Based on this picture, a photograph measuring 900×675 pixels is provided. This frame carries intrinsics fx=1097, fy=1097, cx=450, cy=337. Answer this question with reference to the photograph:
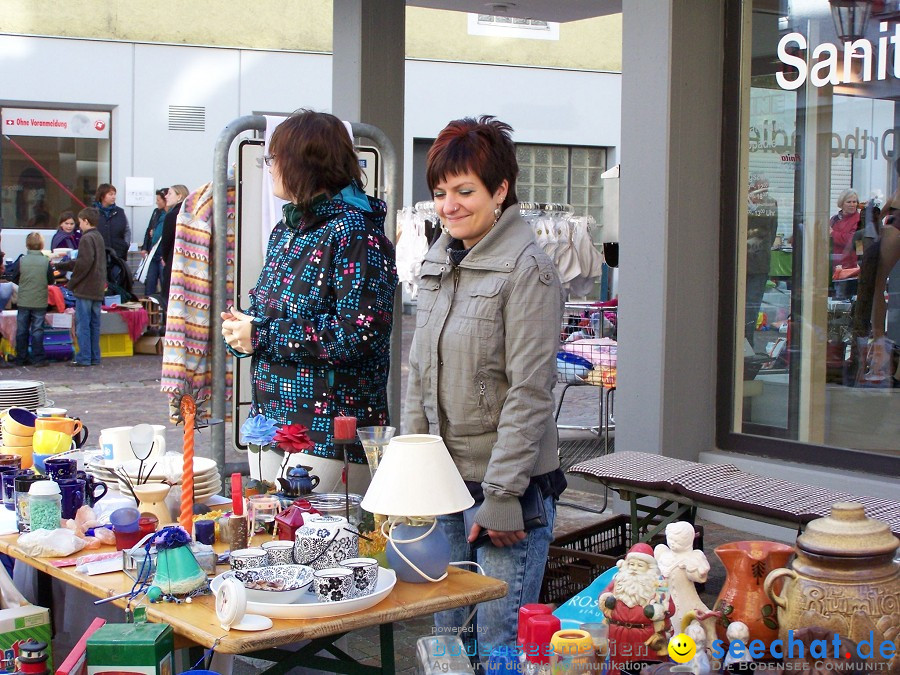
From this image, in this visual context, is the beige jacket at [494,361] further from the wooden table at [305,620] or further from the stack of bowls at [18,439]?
the stack of bowls at [18,439]

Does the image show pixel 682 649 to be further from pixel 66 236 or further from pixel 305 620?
pixel 66 236

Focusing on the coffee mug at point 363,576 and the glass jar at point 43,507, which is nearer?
the coffee mug at point 363,576

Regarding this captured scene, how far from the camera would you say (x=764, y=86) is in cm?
602

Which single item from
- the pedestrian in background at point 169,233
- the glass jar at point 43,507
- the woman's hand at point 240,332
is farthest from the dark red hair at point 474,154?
the pedestrian in background at point 169,233

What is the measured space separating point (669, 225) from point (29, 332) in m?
9.44

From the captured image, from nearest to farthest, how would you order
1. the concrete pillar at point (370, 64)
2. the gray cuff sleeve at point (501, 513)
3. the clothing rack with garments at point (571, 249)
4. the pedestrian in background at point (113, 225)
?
the gray cuff sleeve at point (501, 513) → the concrete pillar at point (370, 64) → the clothing rack with garments at point (571, 249) → the pedestrian in background at point (113, 225)

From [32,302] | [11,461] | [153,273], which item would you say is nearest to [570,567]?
[11,461]

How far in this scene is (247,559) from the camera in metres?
2.54

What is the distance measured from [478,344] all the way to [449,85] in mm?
17315

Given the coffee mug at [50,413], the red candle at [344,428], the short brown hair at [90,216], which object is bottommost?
the coffee mug at [50,413]

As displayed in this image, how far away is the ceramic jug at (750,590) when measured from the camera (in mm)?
2189

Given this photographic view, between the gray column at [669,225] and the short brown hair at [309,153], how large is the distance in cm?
278

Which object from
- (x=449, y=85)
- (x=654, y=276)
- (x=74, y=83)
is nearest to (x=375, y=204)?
(x=654, y=276)

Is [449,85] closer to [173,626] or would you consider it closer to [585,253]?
[585,253]
